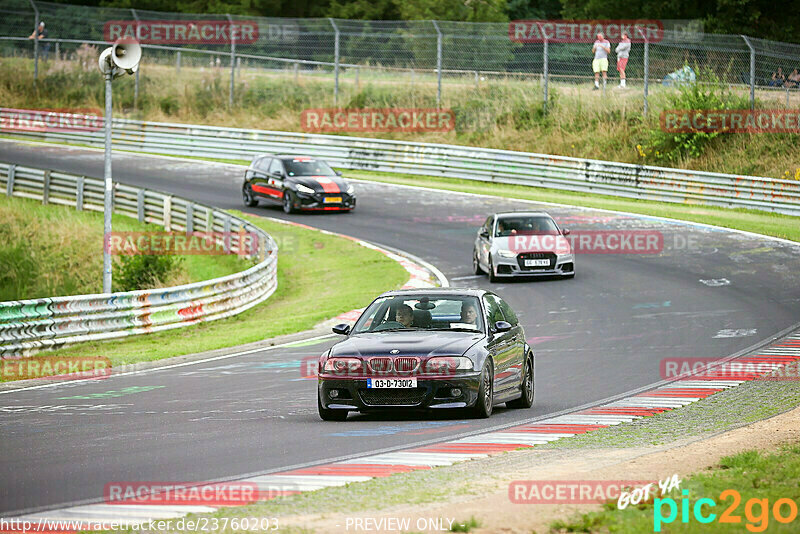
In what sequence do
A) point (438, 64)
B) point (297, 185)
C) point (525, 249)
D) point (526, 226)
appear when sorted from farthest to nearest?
1. point (438, 64)
2. point (297, 185)
3. point (526, 226)
4. point (525, 249)

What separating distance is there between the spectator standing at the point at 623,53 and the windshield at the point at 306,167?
33.7ft

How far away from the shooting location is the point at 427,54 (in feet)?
139

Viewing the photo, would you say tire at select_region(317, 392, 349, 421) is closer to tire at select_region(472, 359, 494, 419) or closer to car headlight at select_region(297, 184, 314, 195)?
tire at select_region(472, 359, 494, 419)

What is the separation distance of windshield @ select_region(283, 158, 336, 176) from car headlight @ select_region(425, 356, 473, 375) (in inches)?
958

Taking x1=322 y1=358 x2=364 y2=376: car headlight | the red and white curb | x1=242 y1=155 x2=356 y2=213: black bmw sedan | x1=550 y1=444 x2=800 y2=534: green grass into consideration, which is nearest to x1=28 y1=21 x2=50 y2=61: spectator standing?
x1=242 y1=155 x2=356 y2=213: black bmw sedan

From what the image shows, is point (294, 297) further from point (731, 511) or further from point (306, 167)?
point (731, 511)

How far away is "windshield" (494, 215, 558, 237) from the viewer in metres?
25.2

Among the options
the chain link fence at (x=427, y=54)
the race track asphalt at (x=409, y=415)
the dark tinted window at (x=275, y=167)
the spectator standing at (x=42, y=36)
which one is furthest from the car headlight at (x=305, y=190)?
the spectator standing at (x=42, y=36)

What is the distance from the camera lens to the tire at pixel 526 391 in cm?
1280

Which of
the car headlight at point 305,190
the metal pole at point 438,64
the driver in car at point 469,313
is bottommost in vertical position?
the car headlight at point 305,190

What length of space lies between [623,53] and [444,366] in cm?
2865

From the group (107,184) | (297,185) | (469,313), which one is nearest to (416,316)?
(469,313)

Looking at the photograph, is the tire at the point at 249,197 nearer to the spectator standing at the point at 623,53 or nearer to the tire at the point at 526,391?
the spectator standing at the point at 623,53

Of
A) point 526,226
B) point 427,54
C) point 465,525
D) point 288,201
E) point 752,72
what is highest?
point 427,54
